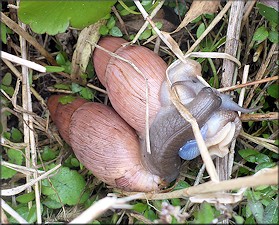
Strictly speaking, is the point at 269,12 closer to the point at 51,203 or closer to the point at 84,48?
the point at 84,48

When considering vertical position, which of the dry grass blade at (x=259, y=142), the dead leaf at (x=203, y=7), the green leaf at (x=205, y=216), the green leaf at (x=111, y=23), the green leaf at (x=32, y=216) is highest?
the dead leaf at (x=203, y=7)

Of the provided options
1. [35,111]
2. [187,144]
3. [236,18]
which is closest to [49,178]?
[35,111]

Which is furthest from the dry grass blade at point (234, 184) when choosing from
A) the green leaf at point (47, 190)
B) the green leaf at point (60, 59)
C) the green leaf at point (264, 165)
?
the green leaf at point (60, 59)

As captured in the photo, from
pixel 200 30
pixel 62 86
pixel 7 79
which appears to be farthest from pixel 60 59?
pixel 200 30

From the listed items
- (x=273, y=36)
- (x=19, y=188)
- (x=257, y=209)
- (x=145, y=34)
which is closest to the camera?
(x=257, y=209)

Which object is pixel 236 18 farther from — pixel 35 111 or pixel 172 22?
pixel 35 111

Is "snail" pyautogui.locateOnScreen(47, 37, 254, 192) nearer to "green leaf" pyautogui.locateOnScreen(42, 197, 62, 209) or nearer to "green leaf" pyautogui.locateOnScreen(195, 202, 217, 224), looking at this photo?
"green leaf" pyautogui.locateOnScreen(42, 197, 62, 209)

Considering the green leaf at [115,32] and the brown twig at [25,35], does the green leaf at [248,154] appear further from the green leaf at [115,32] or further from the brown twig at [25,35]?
the brown twig at [25,35]
